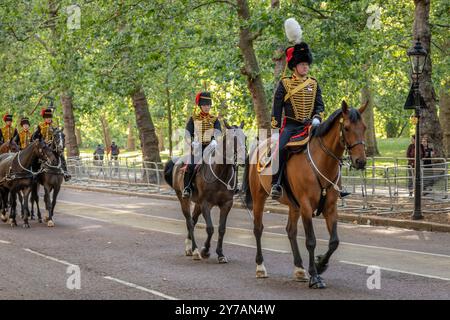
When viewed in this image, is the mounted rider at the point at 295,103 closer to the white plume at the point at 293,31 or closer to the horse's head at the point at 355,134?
the white plume at the point at 293,31

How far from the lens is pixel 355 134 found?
1084cm

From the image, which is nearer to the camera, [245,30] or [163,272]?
[163,272]

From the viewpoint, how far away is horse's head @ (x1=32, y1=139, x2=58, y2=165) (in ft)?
68.8

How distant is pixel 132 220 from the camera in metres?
22.4

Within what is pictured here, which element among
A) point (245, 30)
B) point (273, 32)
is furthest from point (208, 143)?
point (245, 30)

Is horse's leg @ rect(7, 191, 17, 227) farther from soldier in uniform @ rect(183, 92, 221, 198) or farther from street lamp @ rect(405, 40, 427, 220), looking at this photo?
street lamp @ rect(405, 40, 427, 220)

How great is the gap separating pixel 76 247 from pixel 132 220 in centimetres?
600

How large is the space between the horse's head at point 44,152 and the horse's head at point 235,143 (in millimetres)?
8226

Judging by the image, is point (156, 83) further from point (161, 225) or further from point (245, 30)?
point (161, 225)

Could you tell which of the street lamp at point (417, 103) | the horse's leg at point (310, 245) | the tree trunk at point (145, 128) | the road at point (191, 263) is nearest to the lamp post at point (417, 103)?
the street lamp at point (417, 103)

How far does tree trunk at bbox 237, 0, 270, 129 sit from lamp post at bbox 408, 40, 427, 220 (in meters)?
6.92

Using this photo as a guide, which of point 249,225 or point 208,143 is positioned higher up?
point 208,143

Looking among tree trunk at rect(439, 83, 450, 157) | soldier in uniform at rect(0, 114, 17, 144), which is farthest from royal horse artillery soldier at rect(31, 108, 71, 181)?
tree trunk at rect(439, 83, 450, 157)
